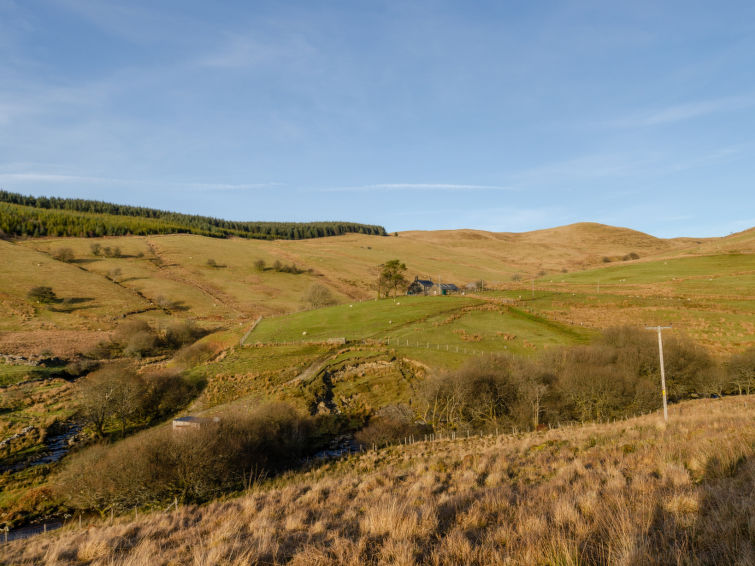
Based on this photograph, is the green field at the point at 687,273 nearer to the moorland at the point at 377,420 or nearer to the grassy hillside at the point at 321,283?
the grassy hillside at the point at 321,283

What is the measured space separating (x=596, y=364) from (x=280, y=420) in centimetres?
3522

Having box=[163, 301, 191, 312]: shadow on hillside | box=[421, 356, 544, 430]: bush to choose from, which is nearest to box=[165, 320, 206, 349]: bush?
box=[163, 301, 191, 312]: shadow on hillside

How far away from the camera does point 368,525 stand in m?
8.79

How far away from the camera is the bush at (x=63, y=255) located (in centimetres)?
12900

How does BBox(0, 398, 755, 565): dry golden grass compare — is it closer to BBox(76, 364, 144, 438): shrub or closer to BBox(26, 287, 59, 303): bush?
BBox(76, 364, 144, 438): shrub

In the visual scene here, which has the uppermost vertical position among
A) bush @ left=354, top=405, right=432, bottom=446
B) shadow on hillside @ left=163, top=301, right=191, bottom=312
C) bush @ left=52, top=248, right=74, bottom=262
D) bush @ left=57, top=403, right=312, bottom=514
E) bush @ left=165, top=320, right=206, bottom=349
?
bush @ left=52, top=248, right=74, bottom=262

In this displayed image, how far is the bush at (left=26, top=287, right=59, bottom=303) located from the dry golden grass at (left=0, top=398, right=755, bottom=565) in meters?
109

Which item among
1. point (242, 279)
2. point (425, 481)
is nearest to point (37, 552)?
point (425, 481)

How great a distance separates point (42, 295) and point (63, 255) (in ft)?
138

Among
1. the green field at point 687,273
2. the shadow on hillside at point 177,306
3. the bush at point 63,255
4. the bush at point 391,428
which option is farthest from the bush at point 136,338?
the green field at point 687,273

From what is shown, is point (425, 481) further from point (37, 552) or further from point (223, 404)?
point (223, 404)

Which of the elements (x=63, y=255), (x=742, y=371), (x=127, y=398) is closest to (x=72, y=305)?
(x=63, y=255)

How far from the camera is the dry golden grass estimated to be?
20.1 feet

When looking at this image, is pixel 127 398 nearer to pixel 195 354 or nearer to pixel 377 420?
pixel 195 354
